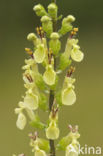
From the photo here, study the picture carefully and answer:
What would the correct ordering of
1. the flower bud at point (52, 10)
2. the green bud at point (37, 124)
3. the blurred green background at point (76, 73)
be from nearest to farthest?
the flower bud at point (52, 10) < the green bud at point (37, 124) < the blurred green background at point (76, 73)

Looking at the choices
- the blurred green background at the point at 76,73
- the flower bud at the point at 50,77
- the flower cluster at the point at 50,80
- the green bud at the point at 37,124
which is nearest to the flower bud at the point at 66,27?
the flower cluster at the point at 50,80

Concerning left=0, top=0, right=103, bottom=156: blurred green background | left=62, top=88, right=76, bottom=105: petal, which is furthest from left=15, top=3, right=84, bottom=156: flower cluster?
left=0, top=0, right=103, bottom=156: blurred green background

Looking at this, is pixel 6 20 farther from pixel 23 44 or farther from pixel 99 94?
pixel 99 94

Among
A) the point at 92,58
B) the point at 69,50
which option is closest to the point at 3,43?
the point at 92,58

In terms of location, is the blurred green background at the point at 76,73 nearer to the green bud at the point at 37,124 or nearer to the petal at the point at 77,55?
the green bud at the point at 37,124

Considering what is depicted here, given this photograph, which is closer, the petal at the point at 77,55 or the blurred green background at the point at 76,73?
the petal at the point at 77,55

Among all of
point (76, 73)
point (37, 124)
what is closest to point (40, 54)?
point (37, 124)
